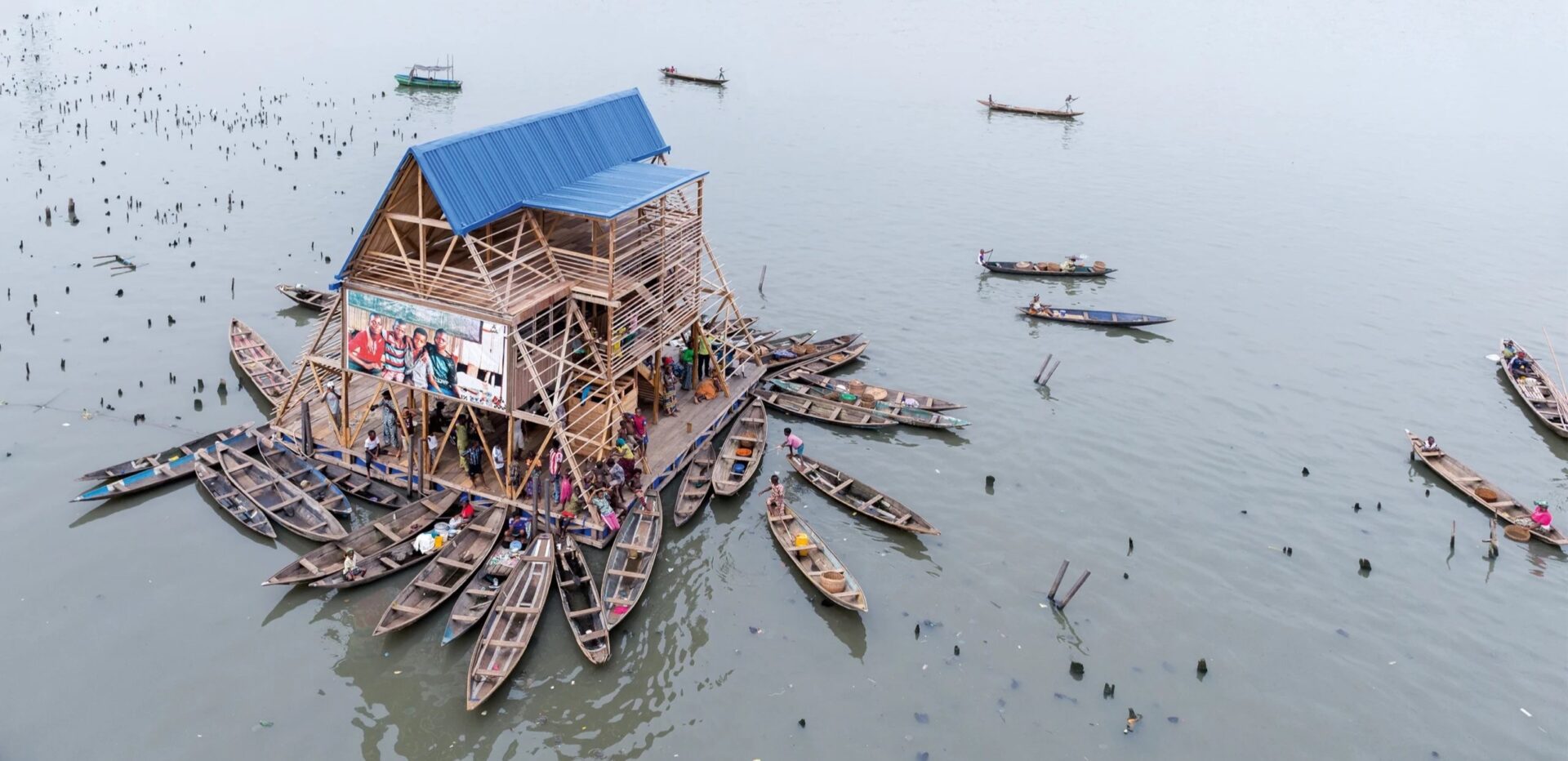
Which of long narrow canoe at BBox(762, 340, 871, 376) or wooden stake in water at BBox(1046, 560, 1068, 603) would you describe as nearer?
wooden stake in water at BBox(1046, 560, 1068, 603)

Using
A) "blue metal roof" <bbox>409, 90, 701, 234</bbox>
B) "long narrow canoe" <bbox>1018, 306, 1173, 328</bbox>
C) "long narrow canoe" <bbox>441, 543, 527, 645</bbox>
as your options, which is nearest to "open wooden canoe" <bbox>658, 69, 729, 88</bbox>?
"long narrow canoe" <bbox>1018, 306, 1173, 328</bbox>

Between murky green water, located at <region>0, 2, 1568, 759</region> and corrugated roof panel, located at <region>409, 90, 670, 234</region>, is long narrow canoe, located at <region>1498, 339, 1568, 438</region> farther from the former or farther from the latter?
corrugated roof panel, located at <region>409, 90, 670, 234</region>

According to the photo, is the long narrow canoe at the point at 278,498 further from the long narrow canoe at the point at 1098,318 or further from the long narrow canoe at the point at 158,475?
the long narrow canoe at the point at 1098,318

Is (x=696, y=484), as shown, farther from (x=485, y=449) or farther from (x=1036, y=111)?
(x=1036, y=111)

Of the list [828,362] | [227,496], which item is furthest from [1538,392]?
[227,496]

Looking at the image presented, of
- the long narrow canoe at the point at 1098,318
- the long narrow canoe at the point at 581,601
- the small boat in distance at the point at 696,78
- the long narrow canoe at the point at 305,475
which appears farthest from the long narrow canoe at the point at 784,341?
the small boat in distance at the point at 696,78

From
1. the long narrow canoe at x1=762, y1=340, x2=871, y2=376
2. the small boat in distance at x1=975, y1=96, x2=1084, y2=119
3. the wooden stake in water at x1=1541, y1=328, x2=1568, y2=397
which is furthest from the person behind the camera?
the small boat in distance at x1=975, y1=96, x2=1084, y2=119
